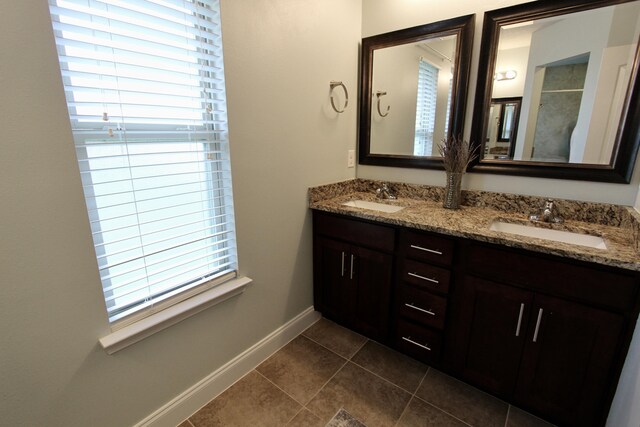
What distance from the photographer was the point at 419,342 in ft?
5.47

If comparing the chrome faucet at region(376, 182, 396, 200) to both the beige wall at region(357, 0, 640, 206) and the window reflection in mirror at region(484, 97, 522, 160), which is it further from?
the window reflection in mirror at region(484, 97, 522, 160)

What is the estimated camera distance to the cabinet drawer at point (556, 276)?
1.12 metres

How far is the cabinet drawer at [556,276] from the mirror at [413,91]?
2.54ft

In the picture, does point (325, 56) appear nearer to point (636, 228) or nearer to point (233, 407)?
point (636, 228)

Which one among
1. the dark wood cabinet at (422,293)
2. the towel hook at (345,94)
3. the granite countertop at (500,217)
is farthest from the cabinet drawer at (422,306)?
the towel hook at (345,94)

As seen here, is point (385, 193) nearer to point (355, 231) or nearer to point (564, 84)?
point (355, 231)

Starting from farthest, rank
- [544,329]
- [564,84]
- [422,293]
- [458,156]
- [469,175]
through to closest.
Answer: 1. [469,175]
2. [458,156]
3. [422,293]
4. [564,84]
5. [544,329]

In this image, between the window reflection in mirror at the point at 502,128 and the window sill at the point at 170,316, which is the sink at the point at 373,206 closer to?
the window reflection in mirror at the point at 502,128

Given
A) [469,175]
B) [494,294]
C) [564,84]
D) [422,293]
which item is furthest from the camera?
[469,175]

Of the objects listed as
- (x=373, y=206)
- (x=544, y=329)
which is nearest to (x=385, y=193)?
(x=373, y=206)

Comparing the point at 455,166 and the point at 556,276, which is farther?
the point at 455,166

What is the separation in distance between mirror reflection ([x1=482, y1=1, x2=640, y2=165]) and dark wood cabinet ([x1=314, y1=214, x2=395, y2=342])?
87 centimetres

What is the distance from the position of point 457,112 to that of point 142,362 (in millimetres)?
2039

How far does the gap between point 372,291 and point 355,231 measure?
0.37m
